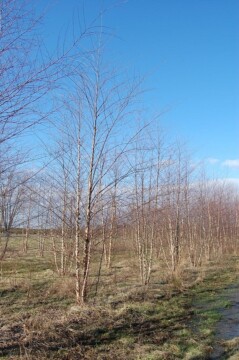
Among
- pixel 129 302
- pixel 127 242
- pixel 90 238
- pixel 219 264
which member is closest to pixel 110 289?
pixel 129 302

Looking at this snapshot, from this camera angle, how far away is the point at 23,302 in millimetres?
9305

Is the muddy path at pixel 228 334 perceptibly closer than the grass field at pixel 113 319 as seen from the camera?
No

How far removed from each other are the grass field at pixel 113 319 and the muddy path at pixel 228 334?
137 mm

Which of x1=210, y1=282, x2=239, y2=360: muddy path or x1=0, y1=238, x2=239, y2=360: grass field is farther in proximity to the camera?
x1=210, y1=282, x2=239, y2=360: muddy path

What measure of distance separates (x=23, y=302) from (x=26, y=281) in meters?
2.96

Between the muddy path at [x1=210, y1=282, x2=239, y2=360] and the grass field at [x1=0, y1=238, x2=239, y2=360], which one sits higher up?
the grass field at [x1=0, y1=238, x2=239, y2=360]

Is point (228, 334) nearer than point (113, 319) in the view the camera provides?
Yes

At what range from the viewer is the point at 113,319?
7.44m

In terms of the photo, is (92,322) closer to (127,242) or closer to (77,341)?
(77,341)

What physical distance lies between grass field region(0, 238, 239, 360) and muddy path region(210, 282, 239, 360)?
0.45 ft

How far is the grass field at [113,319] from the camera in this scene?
18.7 ft

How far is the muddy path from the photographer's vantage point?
5.94 meters

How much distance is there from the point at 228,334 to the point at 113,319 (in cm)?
221

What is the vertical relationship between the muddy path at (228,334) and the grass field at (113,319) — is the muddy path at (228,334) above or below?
below
